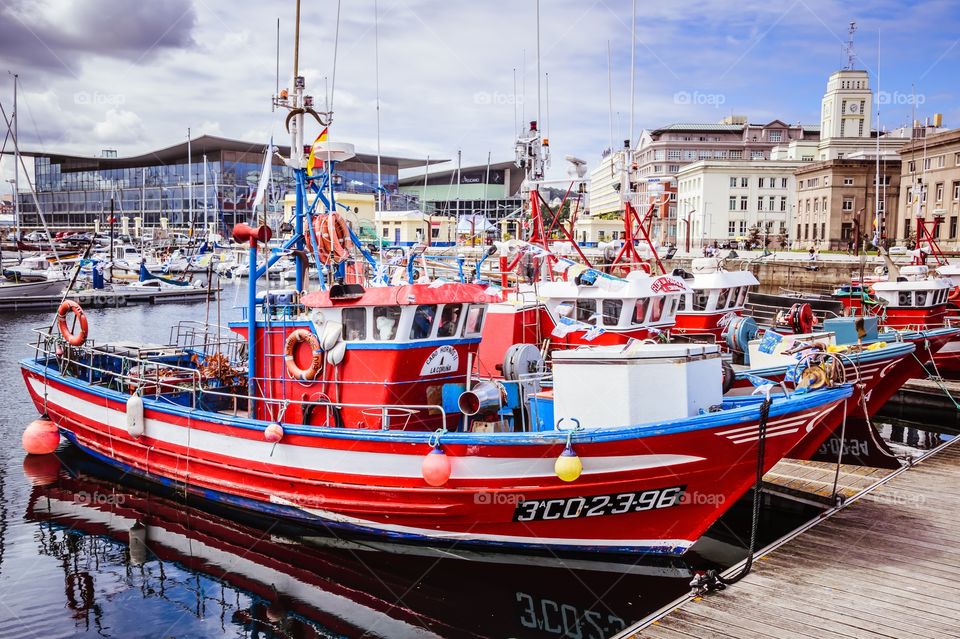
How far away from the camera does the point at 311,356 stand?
1157cm

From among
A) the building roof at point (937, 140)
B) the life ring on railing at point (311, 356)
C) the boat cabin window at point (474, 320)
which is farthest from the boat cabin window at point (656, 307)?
the building roof at point (937, 140)

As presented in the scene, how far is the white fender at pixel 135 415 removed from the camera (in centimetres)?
1299

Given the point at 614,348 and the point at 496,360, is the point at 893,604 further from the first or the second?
the point at 496,360

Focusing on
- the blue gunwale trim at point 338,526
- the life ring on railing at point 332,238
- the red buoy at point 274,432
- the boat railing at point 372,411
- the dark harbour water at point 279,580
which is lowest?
the dark harbour water at point 279,580

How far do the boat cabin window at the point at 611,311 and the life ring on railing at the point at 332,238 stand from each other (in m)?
5.45

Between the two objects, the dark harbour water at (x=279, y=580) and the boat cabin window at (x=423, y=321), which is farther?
the boat cabin window at (x=423, y=321)

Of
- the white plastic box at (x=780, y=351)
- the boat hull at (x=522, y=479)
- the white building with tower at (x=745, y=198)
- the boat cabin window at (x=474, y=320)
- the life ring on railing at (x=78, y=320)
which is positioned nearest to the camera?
the boat hull at (x=522, y=479)

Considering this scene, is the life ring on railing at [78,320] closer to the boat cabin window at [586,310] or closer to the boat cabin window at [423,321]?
the boat cabin window at [423,321]

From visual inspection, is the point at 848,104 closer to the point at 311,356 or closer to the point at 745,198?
the point at 745,198

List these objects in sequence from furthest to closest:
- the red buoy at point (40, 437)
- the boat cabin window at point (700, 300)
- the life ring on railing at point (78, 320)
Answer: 1. the boat cabin window at point (700, 300)
2. the life ring on railing at point (78, 320)
3. the red buoy at point (40, 437)

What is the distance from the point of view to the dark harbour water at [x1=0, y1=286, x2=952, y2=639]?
9.48 m

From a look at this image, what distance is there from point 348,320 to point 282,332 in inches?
60.8

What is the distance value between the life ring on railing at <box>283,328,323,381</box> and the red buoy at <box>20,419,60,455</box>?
525 centimetres

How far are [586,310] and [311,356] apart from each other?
228 inches
